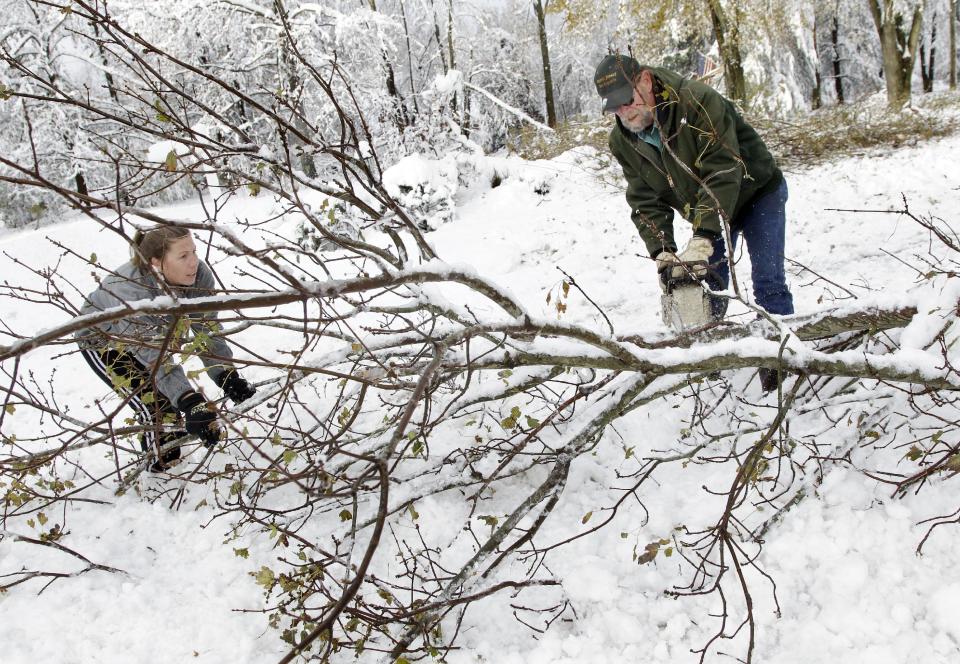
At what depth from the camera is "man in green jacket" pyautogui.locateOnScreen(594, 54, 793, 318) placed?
2.61 m

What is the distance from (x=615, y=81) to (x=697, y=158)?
52cm

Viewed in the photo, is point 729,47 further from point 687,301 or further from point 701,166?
point 687,301

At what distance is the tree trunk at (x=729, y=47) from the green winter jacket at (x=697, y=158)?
7.52m

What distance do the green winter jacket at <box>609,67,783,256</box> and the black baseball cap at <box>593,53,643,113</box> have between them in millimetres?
105

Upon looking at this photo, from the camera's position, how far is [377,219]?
5.99 feet

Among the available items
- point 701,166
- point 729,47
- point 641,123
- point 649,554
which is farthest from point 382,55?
point 649,554

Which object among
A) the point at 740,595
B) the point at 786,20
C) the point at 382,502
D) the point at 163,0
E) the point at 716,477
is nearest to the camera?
the point at 382,502

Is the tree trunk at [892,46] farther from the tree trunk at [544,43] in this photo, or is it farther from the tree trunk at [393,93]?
the tree trunk at [393,93]

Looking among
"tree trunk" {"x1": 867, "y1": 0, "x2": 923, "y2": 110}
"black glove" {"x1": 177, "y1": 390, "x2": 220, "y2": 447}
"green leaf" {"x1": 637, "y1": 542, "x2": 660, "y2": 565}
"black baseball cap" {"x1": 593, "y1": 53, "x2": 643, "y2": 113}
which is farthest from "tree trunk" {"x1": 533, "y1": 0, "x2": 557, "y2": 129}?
"green leaf" {"x1": 637, "y1": 542, "x2": 660, "y2": 565}

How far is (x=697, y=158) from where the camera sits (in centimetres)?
263

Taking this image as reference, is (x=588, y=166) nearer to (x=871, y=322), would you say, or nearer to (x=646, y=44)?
(x=646, y=44)

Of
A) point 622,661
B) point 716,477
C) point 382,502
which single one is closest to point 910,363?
point 716,477

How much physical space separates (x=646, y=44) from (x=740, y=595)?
11.5 m

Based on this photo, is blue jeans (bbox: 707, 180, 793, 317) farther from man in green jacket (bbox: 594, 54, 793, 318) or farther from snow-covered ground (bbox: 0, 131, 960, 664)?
snow-covered ground (bbox: 0, 131, 960, 664)
